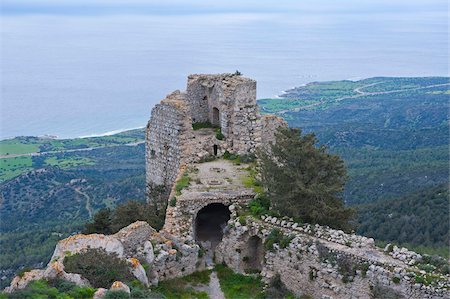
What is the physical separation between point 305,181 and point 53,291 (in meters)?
7.33

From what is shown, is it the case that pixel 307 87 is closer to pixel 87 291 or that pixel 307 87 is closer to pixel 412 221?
pixel 412 221

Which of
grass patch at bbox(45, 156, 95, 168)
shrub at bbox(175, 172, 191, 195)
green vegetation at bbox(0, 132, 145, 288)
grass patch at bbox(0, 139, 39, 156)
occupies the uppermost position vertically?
shrub at bbox(175, 172, 191, 195)

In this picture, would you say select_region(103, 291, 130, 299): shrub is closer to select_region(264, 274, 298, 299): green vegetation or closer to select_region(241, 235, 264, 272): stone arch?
select_region(264, 274, 298, 299): green vegetation

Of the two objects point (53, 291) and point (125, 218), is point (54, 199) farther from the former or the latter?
point (53, 291)

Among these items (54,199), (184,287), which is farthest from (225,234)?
(54,199)

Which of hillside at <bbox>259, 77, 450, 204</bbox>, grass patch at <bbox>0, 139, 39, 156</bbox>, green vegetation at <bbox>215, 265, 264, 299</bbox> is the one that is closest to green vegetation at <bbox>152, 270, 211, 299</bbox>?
green vegetation at <bbox>215, 265, 264, 299</bbox>

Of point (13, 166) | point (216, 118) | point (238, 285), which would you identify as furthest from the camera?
point (13, 166)

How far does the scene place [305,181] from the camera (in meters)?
16.6

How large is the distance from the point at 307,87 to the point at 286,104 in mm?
26304

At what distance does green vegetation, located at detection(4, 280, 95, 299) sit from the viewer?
444 inches

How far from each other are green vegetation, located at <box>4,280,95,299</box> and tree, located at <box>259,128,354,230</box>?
239 inches

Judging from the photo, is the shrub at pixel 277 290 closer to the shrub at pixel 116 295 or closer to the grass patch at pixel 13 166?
the shrub at pixel 116 295

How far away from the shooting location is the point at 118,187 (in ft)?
200

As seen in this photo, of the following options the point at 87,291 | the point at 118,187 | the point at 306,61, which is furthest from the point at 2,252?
the point at 306,61
